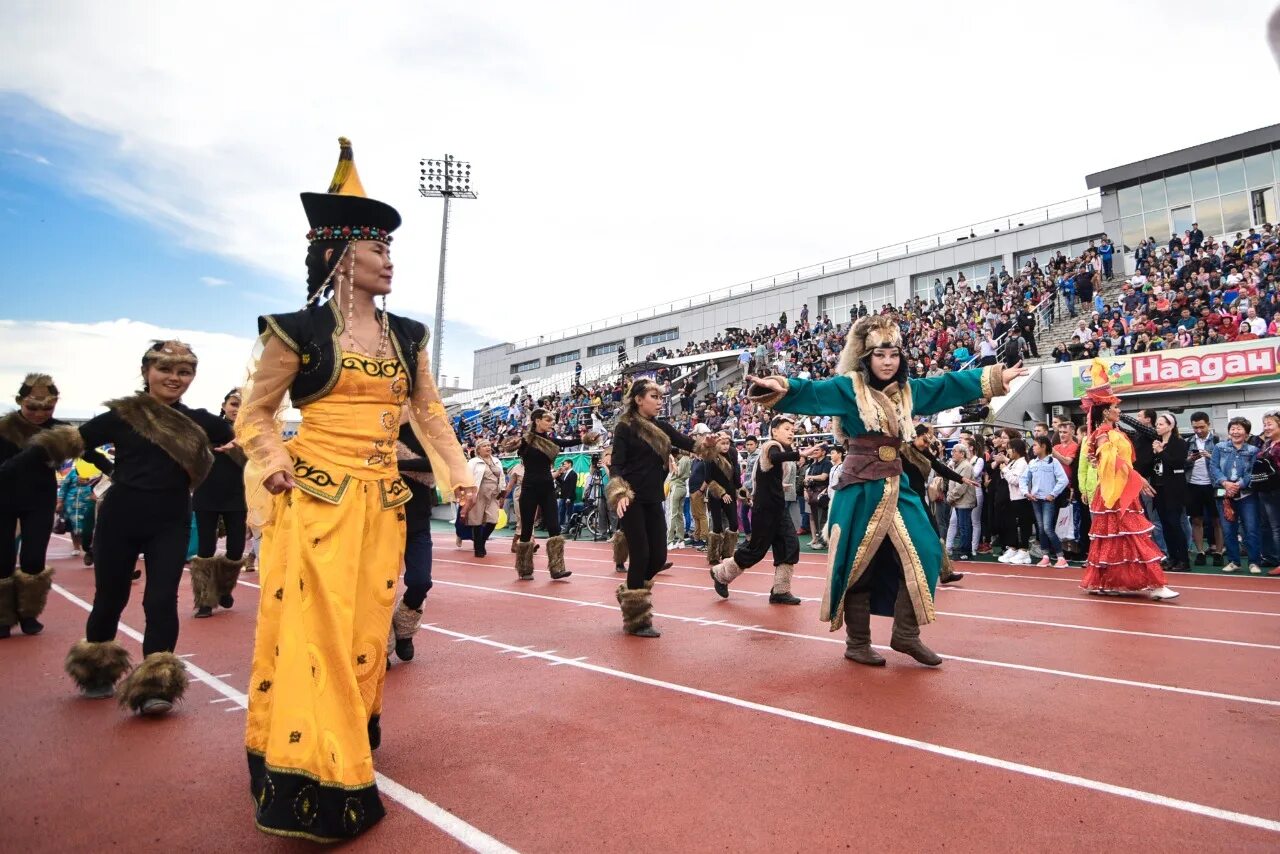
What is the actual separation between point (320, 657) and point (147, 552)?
8.68 ft

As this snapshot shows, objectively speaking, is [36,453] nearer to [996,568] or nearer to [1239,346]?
[996,568]

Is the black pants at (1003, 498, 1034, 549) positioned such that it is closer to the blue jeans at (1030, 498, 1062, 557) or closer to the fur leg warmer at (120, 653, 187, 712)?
the blue jeans at (1030, 498, 1062, 557)

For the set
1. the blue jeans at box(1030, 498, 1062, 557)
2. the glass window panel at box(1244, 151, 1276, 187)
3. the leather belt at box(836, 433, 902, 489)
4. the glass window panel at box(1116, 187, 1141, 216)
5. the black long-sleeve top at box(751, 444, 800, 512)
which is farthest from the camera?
the glass window panel at box(1116, 187, 1141, 216)

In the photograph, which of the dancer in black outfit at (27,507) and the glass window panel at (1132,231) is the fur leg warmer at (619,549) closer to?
the dancer in black outfit at (27,507)

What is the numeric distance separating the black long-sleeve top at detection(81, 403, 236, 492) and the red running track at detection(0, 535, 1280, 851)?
54.6 inches

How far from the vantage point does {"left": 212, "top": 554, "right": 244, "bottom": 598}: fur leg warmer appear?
27.6 feet

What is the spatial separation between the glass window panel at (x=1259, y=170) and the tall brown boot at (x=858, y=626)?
30197mm

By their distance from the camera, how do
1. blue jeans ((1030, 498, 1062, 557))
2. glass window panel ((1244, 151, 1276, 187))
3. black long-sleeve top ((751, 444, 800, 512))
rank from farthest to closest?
glass window panel ((1244, 151, 1276, 187)) < blue jeans ((1030, 498, 1062, 557)) < black long-sleeve top ((751, 444, 800, 512))

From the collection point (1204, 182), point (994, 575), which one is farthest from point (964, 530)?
point (1204, 182)

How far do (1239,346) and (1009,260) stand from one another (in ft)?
57.7

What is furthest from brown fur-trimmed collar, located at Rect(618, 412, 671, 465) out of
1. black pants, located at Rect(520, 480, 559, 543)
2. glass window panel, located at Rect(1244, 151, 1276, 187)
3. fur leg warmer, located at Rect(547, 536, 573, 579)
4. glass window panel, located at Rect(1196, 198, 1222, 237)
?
glass window panel, located at Rect(1244, 151, 1276, 187)

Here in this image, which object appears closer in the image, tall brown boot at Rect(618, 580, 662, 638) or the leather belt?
the leather belt

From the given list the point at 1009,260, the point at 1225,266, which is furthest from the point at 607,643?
the point at 1009,260

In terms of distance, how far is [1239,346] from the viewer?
56.0 feet
